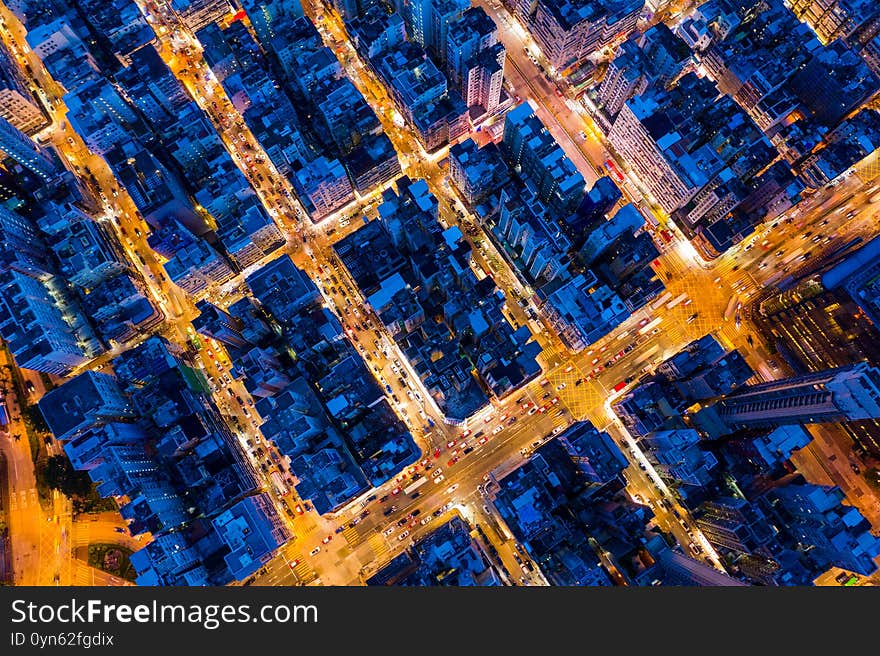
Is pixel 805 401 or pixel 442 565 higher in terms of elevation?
pixel 442 565

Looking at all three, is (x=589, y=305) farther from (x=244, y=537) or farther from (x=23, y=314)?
(x=23, y=314)

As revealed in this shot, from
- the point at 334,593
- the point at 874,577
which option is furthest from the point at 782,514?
the point at 334,593

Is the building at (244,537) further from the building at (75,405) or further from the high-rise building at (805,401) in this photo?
the high-rise building at (805,401)

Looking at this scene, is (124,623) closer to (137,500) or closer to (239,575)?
(239,575)

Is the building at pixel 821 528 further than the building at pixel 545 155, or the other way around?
the building at pixel 545 155

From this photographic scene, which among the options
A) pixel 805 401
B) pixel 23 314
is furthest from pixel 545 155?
pixel 23 314

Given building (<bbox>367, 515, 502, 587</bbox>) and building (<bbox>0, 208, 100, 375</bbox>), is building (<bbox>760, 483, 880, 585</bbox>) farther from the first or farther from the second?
building (<bbox>0, 208, 100, 375</bbox>)

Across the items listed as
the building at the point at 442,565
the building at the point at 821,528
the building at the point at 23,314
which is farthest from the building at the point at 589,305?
the building at the point at 23,314

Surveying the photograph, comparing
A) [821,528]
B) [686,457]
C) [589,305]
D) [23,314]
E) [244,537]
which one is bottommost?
[821,528]
